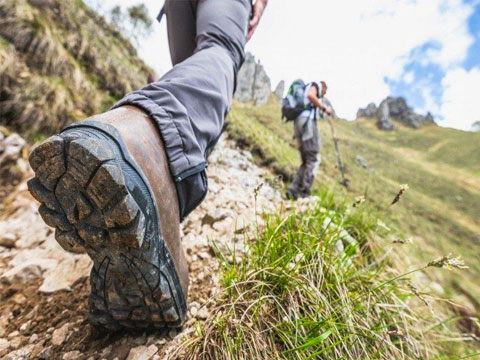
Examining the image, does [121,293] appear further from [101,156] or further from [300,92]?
[300,92]

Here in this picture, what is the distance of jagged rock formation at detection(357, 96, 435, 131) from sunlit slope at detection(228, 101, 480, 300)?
372 inches

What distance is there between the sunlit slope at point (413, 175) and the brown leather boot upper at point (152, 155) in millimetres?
944

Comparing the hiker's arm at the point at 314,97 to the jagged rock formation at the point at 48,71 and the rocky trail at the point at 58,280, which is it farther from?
the jagged rock formation at the point at 48,71

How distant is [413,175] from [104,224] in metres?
28.7

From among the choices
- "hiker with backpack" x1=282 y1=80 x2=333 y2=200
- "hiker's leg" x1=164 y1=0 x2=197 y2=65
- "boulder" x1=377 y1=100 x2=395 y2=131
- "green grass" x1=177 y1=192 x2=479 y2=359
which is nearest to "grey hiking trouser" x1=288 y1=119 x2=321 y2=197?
"hiker with backpack" x1=282 y1=80 x2=333 y2=200

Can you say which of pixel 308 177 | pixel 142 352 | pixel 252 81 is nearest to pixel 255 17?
pixel 142 352

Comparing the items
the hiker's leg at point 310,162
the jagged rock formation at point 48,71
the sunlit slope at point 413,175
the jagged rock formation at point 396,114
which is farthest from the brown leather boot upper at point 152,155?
the jagged rock formation at point 396,114

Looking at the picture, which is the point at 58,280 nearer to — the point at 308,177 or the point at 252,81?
the point at 308,177

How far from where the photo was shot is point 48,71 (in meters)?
3.04

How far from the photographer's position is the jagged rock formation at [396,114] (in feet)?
212

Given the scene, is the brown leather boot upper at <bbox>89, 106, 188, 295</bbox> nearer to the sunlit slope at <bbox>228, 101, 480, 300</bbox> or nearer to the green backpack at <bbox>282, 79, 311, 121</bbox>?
the sunlit slope at <bbox>228, 101, 480, 300</bbox>

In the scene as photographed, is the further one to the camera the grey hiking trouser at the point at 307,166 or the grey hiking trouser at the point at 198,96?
the grey hiking trouser at the point at 307,166

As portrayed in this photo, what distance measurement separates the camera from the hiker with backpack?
3789 mm

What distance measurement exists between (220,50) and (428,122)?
85.8m
